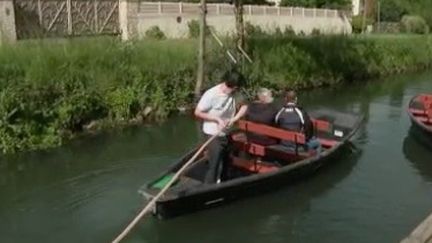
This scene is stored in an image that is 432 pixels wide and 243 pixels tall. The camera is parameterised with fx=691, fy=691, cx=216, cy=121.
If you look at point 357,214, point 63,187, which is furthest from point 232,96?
point 63,187

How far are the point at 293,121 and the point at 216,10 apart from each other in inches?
924

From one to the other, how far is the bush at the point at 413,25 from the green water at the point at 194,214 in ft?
118

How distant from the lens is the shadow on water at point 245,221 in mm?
9013

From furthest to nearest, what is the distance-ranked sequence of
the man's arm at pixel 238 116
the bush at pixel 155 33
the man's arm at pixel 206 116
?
the bush at pixel 155 33
the man's arm at pixel 206 116
the man's arm at pixel 238 116

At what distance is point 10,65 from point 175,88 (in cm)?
457

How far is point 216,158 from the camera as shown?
9.31 meters

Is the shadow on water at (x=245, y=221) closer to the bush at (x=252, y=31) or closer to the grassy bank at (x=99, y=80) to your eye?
the grassy bank at (x=99, y=80)

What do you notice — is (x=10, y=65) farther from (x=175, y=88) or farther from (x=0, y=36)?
(x=175, y=88)

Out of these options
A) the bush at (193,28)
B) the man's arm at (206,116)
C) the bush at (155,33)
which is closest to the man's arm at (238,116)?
the man's arm at (206,116)

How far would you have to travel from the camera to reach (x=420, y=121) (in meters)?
14.7

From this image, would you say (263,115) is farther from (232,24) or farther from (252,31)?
(232,24)

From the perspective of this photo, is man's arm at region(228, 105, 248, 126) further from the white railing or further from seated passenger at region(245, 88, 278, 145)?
the white railing

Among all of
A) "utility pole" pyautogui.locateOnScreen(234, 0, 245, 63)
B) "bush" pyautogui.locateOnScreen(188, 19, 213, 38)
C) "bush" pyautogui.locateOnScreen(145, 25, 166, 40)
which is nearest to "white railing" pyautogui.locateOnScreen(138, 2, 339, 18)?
"bush" pyautogui.locateOnScreen(145, 25, 166, 40)

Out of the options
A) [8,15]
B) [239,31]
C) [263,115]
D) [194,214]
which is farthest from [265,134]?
[8,15]
